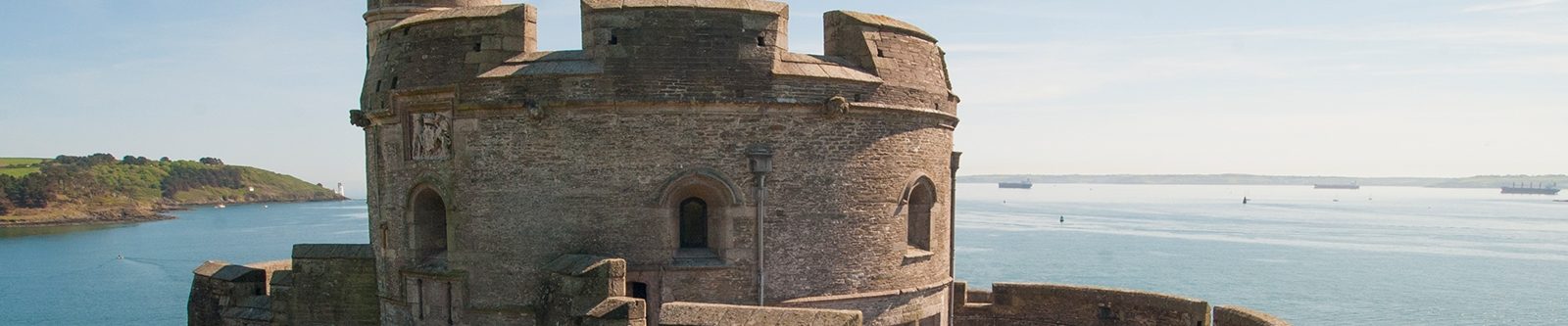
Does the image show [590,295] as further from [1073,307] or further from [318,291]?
[1073,307]

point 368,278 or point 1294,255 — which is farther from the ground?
point 368,278

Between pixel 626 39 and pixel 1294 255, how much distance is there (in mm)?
66442

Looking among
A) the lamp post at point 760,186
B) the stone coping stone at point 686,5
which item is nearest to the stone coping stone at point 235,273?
the stone coping stone at point 686,5

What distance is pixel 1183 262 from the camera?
63.6 m

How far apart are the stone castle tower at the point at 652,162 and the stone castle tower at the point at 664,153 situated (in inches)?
0.9

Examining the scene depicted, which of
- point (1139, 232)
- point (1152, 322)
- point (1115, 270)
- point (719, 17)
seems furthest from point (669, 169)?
point (1139, 232)

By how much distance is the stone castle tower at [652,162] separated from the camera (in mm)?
12258

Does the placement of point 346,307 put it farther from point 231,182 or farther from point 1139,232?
point 231,182

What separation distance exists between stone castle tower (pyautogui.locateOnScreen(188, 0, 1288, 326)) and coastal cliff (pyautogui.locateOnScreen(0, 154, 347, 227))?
10855 cm

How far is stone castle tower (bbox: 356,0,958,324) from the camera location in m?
12.3

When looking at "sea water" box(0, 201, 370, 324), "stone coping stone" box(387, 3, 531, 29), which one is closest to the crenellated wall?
"stone coping stone" box(387, 3, 531, 29)

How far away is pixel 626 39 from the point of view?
12.2m

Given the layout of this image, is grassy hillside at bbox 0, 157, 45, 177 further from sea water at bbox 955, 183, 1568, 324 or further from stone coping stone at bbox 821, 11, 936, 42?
stone coping stone at bbox 821, 11, 936, 42

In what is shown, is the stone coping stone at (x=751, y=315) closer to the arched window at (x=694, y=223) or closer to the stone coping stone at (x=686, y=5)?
the arched window at (x=694, y=223)
